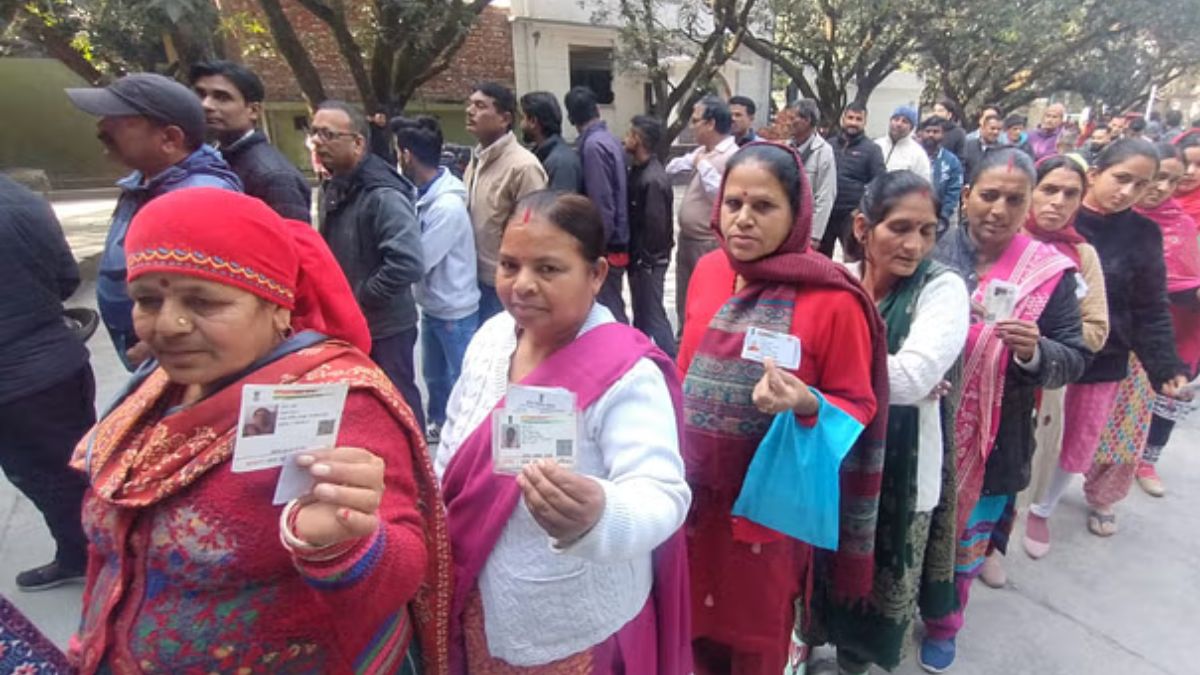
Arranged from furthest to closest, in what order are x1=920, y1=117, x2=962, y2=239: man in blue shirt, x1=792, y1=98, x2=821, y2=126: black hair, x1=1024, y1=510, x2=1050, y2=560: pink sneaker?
1. x1=920, y1=117, x2=962, y2=239: man in blue shirt
2. x1=792, y1=98, x2=821, y2=126: black hair
3. x1=1024, y1=510, x2=1050, y2=560: pink sneaker

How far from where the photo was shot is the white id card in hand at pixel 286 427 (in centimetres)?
82

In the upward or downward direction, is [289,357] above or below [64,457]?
above

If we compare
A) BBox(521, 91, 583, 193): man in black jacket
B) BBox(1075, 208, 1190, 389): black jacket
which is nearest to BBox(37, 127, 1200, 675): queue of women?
BBox(1075, 208, 1190, 389): black jacket

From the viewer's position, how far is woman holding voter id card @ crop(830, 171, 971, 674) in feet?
5.95

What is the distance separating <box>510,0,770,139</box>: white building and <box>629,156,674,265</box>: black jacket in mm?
12232

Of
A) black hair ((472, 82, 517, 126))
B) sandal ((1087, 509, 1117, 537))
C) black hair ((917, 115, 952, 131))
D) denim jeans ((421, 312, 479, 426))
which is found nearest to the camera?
sandal ((1087, 509, 1117, 537))

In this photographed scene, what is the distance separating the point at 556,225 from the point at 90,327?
226cm

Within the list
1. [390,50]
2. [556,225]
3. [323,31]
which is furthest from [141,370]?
[323,31]

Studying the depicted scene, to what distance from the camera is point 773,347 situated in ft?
5.00

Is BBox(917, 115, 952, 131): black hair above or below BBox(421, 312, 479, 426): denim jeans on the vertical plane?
above

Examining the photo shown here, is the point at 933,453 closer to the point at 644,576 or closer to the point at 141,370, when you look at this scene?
the point at 644,576

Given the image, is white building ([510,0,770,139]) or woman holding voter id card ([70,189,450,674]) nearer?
woman holding voter id card ([70,189,450,674])

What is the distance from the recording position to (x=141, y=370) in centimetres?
132

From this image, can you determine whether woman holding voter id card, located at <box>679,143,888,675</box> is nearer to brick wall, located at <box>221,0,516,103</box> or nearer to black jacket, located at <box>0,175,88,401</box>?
Answer: black jacket, located at <box>0,175,88,401</box>
